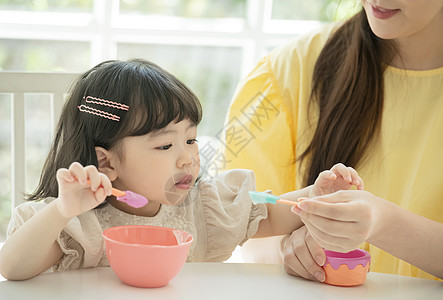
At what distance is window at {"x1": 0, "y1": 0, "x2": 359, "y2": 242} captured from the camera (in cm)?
273

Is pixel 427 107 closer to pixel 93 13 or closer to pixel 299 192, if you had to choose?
pixel 299 192

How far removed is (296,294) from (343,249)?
0.32 ft

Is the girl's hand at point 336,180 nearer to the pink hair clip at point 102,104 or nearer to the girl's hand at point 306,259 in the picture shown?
the girl's hand at point 306,259

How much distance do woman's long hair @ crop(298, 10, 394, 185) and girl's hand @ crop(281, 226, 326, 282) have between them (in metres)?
0.33

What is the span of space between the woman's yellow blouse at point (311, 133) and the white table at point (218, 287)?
31 centimetres

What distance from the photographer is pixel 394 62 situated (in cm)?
134

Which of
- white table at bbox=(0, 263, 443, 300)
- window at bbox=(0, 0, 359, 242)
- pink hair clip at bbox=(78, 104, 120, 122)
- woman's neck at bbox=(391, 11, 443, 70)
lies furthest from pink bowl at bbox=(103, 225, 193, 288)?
window at bbox=(0, 0, 359, 242)

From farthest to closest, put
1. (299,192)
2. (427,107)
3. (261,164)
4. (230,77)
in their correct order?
1. (230,77)
2. (261,164)
3. (427,107)
4. (299,192)

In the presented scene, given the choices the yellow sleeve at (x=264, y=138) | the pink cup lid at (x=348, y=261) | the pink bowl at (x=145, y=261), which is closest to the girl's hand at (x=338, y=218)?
the pink cup lid at (x=348, y=261)

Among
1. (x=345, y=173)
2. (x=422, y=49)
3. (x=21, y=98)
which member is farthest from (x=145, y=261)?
(x=422, y=49)

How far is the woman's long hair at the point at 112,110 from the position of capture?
1.01m

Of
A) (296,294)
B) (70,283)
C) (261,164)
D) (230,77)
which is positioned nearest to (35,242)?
(70,283)

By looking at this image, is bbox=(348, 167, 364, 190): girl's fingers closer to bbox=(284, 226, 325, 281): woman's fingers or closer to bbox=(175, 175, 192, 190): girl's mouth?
bbox=(284, 226, 325, 281): woman's fingers

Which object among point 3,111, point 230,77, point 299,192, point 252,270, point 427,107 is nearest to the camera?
point 252,270
